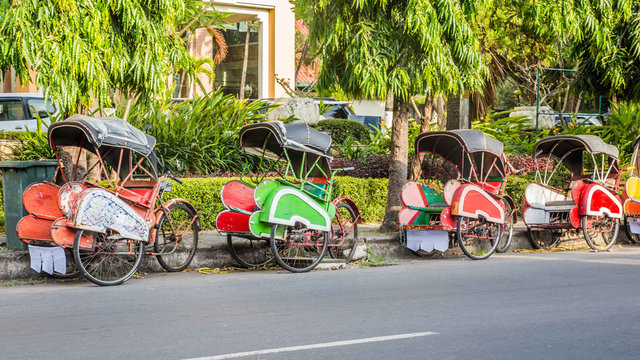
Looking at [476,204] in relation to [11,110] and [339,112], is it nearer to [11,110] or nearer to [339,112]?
[11,110]

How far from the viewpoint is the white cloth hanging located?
31.7ft

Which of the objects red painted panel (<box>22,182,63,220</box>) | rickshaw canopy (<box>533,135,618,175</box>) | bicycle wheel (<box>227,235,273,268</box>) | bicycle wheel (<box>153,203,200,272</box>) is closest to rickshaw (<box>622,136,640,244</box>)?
rickshaw canopy (<box>533,135,618,175</box>)

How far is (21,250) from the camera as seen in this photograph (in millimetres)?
10430

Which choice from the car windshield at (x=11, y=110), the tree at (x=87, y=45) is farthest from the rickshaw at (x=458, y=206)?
the car windshield at (x=11, y=110)

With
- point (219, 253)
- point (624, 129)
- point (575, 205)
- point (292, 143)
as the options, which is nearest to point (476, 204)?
point (575, 205)

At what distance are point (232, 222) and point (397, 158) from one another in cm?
426

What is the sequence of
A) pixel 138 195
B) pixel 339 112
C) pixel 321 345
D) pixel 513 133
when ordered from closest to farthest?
pixel 321 345 → pixel 138 195 → pixel 513 133 → pixel 339 112

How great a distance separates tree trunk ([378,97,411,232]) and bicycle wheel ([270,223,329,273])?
125 inches

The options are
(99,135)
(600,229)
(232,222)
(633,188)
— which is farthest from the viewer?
(633,188)

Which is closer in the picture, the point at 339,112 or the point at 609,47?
the point at 609,47

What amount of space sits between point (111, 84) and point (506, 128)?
12.3 metres

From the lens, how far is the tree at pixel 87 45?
9.82m

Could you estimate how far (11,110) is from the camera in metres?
22.3

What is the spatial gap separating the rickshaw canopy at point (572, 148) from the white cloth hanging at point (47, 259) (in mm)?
8497
